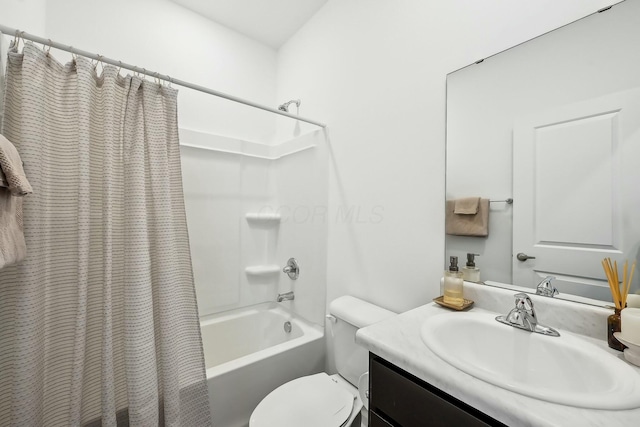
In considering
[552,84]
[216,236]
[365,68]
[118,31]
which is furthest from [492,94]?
[118,31]

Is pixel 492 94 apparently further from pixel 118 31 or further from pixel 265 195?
pixel 118 31

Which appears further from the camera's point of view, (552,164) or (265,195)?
(265,195)

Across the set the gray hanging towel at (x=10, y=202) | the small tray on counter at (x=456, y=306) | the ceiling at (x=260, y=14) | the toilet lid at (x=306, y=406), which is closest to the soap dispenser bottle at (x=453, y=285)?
the small tray on counter at (x=456, y=306)

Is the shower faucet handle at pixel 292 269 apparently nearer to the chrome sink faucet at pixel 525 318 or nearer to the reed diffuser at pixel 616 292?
the chrome sink faucet at pixel 525 318

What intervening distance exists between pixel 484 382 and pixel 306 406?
791 millimetres

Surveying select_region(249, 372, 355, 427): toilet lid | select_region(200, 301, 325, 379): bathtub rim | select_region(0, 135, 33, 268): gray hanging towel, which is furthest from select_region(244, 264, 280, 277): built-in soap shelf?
select_region(0, 135, 33, 268): gray hanging towel

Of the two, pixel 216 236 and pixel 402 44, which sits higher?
pixel 402 44

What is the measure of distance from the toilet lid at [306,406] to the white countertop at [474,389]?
A: 0.50m

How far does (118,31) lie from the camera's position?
1582mm

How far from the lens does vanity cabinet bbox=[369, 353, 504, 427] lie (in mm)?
548

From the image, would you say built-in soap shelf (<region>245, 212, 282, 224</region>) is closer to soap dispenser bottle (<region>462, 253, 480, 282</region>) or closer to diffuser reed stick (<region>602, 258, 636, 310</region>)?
soap dispenser bottle (<region>462, 253, 480, 282</region>)

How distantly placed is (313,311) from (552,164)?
4.88 feet

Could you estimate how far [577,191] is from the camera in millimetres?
787

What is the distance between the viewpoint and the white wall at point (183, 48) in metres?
1.44
